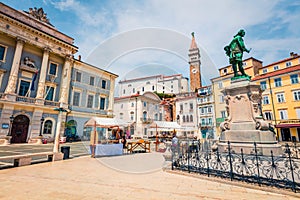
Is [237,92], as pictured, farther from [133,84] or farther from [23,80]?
[133,84]

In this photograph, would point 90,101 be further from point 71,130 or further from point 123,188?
point 123,188

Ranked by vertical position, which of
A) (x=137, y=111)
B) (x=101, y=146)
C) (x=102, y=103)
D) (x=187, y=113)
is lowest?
(x=101, y=146)

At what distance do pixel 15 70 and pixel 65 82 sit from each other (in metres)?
5.74

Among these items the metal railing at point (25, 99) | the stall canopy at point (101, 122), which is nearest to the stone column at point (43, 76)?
the metal railing at point (25, 99)

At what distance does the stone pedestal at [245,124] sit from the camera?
669 cm

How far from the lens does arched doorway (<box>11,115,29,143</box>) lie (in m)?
17.2

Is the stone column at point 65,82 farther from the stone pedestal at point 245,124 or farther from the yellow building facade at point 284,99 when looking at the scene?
the yellow building facade at point 284,99

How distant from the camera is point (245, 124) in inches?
294

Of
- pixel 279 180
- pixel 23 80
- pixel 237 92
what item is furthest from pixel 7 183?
pixel 23 80

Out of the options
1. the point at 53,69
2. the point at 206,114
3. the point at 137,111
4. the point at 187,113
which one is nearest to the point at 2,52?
the point at 53,69

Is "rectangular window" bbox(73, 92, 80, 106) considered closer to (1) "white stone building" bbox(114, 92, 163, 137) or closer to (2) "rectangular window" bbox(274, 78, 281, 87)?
(1) "white stone building" bbox(114, 92, 163, 137)

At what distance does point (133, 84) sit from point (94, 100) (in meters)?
47.1

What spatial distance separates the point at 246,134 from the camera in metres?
7.19

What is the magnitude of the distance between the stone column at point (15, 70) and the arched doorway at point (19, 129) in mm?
3250
